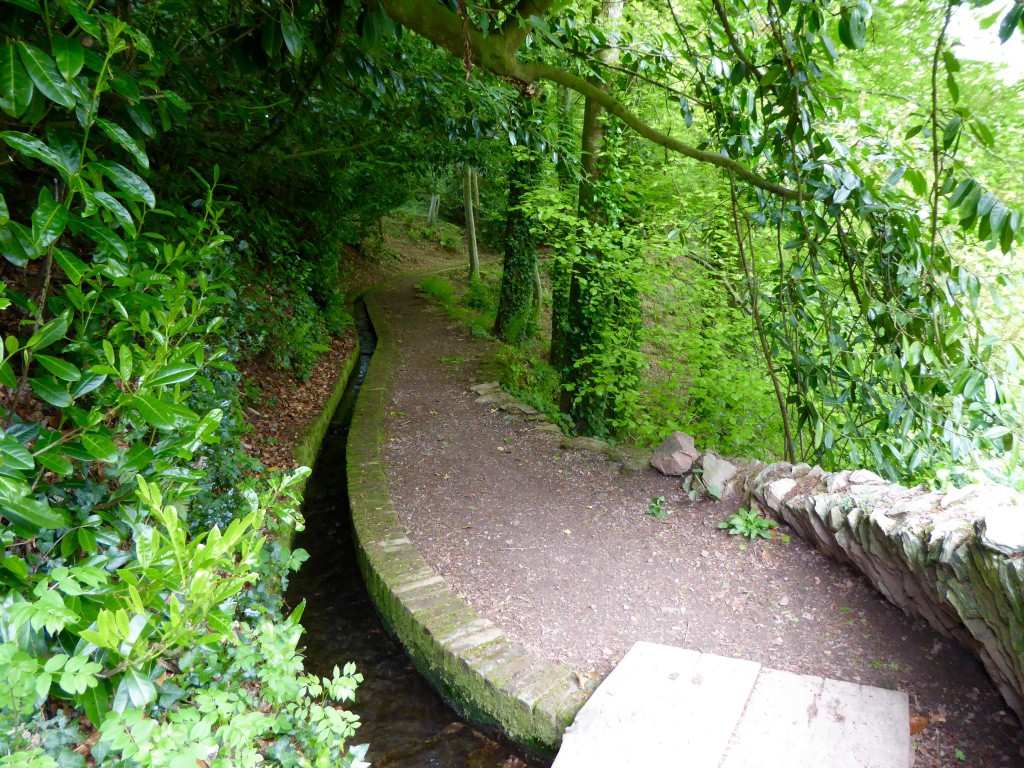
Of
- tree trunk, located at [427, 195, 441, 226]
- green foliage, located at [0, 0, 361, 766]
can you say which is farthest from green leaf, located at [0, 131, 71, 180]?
tree trunk, located at [427, 195, 441, 226]

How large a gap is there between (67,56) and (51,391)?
859mm

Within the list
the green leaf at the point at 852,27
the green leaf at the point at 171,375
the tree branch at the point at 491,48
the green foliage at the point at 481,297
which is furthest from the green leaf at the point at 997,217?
the green foliage at the point at 481,297

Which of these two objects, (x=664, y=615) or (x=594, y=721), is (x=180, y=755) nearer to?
(x=594, y=721)

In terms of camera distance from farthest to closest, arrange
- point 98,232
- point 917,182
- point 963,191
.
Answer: point 917,182 < point 963,191 < point 98,232

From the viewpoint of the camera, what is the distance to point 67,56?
4.81ft

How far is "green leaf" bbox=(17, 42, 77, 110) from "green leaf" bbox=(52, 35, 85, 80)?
0.03 m

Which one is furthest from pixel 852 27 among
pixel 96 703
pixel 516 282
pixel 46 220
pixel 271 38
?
pixel 516 282

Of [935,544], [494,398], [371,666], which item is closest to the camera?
[935,544]

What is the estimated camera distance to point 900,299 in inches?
145

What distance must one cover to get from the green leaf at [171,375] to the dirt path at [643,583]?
8.49ft

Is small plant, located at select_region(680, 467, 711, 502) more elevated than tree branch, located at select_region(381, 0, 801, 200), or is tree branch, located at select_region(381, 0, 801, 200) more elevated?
tree branch, located at select_region(381, 0, 801, 200)

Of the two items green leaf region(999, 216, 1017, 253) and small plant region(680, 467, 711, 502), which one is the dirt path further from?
green leaf region(999, 216, 1017, 253)

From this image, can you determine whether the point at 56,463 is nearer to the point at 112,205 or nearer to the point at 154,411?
the point at 154,411

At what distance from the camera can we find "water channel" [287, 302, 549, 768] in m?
3.21
